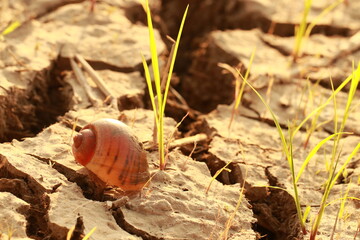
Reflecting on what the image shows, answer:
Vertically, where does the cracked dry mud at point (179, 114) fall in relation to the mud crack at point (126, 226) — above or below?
above

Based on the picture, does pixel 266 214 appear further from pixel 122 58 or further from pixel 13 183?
pixel 122 58

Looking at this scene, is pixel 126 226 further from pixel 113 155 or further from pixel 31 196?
pixel 31 196

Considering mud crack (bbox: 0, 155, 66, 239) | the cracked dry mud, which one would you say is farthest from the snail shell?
mud crack (bbox: 0, 155, 66, 239)

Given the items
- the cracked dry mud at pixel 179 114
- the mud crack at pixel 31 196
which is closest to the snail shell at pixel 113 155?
the cracked dry mud at pixel 179 114

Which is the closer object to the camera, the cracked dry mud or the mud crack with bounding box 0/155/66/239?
the mud crack with bounding box 0/155/66/239

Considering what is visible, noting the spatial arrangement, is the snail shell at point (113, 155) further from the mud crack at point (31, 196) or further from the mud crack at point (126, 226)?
the mud crack at point (31, 196)

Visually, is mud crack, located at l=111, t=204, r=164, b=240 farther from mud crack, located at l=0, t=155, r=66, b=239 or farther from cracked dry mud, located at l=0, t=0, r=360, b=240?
mud crack, located at l=0, t=155, r=66, b=239
